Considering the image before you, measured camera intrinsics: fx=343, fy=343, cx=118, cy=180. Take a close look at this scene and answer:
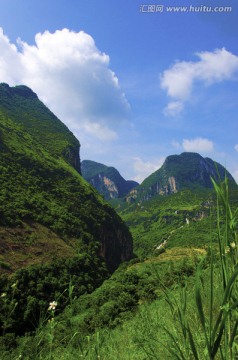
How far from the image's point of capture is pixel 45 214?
75.8 metres

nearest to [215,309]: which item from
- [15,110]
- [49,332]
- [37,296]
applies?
[49,332]

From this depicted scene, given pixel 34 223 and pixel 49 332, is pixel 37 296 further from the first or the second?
pixel 49 332

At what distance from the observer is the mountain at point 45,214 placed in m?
58.5

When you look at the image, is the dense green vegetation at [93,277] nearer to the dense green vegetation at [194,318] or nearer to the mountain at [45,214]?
the dense green vegetation at [194,318]

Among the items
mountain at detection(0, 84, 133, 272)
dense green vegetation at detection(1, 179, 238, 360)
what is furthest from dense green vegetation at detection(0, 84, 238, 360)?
mountain at detection(0, 84, 133, 272)

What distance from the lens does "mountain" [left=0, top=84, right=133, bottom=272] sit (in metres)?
58.5

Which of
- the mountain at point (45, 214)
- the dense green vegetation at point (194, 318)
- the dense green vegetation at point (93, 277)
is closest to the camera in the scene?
the dense green vegetation at point (194, 318)

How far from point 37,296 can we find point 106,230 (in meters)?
54.4

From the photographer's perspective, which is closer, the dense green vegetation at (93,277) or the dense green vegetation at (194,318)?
the dense green vegetation at (194,318)

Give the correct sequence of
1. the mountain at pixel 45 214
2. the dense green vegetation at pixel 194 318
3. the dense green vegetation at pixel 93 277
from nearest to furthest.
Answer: the dense green vegetation at pixel 194 318 < the dense green vegetation at pixel 93 277 < the mountain at pixel 45 214

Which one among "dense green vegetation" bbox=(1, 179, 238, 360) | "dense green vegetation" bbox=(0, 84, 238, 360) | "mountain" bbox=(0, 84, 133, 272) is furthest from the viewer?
"mountain" bbox=(0, 84, 133, 272)

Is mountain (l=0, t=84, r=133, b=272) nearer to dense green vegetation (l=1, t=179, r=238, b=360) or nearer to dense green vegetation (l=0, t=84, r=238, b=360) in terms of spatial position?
dense green vegetation (l=0, t=84, r=238, b=360)

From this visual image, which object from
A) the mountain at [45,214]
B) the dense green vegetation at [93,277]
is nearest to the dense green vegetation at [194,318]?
the dense green vegetation at [93,277]

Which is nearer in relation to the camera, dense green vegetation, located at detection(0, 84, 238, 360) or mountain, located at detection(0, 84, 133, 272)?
dense green vegetation, located at detection(0, 84, 238, 360)
